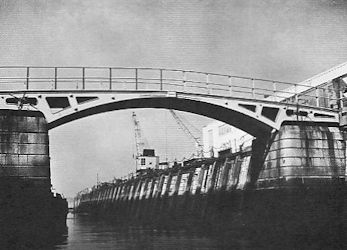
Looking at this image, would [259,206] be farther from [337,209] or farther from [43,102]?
[43,102]

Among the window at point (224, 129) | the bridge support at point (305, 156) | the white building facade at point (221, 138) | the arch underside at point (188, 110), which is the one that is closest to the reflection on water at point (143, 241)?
the arch underside at point (188, 110)

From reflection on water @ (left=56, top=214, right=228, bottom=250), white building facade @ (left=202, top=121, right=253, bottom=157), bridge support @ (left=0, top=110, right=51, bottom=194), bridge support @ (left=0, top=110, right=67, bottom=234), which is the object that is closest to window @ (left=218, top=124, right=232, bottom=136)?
white building facade @ (left=202, top=121, right=253, bottom=157)

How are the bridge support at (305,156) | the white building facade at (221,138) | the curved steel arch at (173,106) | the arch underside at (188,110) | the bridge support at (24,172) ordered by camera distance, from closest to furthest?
1. the bridge support at (24,172)
2. the curved steel arch at (173,106)
3. the arch underside at (188,110)
4. the bridge support at (305,156)
5. the white building facade at (221,138)

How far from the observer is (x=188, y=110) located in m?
35.7

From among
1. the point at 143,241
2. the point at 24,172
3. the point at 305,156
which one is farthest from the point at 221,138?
the point at 24,172

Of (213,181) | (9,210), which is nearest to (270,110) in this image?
(213,181)

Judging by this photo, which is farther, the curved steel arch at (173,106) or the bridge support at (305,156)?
the bridge support at (305,156)

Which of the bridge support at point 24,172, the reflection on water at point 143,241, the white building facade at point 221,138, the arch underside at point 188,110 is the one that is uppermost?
the white building facade at point 221,138

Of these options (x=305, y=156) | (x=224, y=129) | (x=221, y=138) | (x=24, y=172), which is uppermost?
(x=224, y=129)

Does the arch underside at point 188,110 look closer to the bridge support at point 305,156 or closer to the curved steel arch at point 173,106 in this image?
the curved steel arch at point 173,106

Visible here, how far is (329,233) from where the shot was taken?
25.4 meters

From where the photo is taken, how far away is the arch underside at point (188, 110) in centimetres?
3141

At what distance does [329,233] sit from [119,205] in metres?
67.2

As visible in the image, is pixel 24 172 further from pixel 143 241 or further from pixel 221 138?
pixel 221 138
